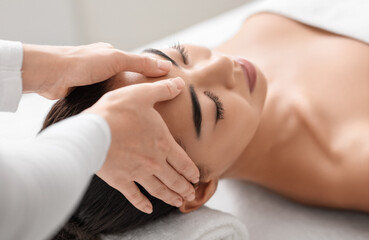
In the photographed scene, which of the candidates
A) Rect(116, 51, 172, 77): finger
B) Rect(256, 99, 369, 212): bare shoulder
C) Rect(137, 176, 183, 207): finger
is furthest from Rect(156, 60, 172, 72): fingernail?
Rect(256, 99, 369, 212): bare shoulder

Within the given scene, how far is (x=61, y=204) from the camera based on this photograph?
49 cm

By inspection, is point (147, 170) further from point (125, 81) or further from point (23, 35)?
point (23, 35)

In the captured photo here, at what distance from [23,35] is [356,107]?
1328mm

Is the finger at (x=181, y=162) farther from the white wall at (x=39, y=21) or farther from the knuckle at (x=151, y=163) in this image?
the white wall at (x=39, y=21)

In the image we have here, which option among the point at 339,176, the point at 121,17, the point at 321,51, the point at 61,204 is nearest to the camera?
the point at 61,204

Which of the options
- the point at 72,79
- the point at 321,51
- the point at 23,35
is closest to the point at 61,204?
the point at 72,79

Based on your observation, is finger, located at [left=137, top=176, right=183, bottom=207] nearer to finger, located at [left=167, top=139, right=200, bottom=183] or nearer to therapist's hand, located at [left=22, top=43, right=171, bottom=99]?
finger, located at [left=167, top=139, right=200, bottom=183]

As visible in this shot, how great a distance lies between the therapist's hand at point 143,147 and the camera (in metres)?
0.70

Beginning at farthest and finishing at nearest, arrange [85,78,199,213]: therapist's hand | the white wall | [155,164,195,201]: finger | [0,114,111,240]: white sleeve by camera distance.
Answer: the white wall → [155,164,195,201]: finger → [85,78,199,213]: therapist's hand → [0,114,111,240]: white sleeve

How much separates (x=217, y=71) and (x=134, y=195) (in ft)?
1.11

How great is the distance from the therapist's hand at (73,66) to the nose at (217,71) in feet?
0.43

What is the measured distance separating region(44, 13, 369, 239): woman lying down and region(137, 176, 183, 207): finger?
0.31 feet

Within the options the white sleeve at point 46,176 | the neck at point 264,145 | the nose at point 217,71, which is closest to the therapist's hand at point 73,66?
the nose at point 217,71

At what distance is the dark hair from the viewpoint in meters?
0.89
